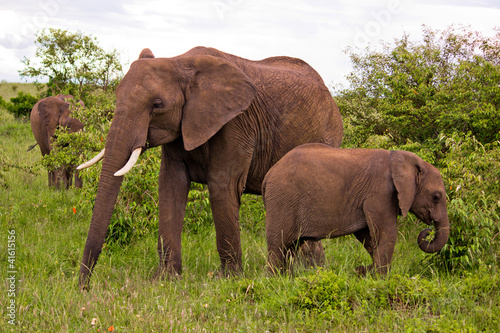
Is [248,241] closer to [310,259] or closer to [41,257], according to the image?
[310,259]

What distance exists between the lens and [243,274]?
19.3 ft

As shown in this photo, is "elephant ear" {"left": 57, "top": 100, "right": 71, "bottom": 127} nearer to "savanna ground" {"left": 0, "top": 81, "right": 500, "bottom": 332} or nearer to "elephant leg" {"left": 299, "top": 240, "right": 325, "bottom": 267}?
"savanna ground" {"left": 0, "top": 81, "right": 500, "bottom": 332}

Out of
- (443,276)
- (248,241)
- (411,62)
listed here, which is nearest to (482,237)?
(443,276)

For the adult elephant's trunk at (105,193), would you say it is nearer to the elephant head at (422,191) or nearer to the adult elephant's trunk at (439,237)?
the elephant head at (422,191)

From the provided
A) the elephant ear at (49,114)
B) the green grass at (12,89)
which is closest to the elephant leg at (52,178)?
the elephant ear at (49,114)

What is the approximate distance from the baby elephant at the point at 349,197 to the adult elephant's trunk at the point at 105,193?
149 cm

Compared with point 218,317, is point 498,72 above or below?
above

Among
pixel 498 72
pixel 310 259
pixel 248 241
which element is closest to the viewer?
pixel 310 259

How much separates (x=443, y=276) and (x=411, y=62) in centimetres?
674

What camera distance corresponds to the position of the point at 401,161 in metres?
5.47

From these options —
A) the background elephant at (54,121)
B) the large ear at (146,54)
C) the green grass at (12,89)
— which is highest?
the green grass at (12,89)

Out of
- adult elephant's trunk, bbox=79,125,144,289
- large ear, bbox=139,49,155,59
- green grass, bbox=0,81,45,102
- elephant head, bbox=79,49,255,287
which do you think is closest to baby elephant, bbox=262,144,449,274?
elephant head, bbox=79,49,255,287

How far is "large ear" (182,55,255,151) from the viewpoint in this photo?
5.64 m

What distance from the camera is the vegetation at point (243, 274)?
463cm
